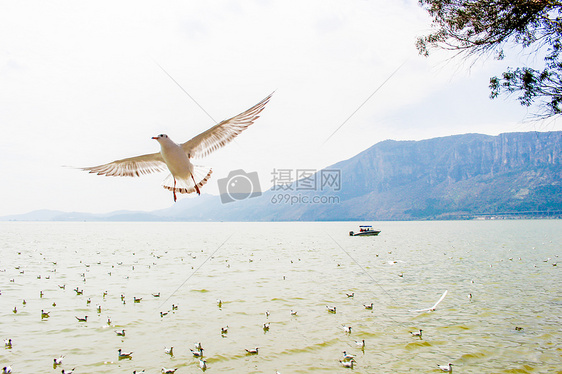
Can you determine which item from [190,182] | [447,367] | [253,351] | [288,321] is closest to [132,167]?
[190,182]

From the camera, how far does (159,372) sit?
8.25 m

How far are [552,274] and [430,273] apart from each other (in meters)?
6.41

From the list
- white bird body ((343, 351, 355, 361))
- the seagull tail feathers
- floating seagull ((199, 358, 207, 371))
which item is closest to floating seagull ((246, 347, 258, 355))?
floating seagull ((199, 358, 207, 371))

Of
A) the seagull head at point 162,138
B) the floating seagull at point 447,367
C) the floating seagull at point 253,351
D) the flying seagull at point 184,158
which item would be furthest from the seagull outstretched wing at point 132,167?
the floating seagull at point 447,367

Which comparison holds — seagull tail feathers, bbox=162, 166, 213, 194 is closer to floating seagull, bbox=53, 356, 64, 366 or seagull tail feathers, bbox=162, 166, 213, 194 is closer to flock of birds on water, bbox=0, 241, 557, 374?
flock of birds on water, bbox=0, 241, 557, 374

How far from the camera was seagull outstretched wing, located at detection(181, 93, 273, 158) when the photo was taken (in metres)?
6.80

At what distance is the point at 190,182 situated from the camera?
263 inches

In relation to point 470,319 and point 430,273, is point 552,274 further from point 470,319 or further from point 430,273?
point 470,319

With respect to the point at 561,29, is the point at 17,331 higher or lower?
lower

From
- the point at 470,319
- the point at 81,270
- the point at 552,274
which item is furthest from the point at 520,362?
the point at 81,270

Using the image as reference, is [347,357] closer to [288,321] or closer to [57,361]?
[288,321]

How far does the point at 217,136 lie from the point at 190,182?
1.15 meters

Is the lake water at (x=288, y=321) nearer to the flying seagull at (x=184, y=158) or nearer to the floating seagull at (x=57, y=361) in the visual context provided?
the floating seagull at (x=57, y=361)

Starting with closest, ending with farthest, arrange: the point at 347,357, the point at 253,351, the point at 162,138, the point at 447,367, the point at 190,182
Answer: the point at 162,138, the point at 190,182, the point at 447,367, the point at 347,357, the point at 253,351
